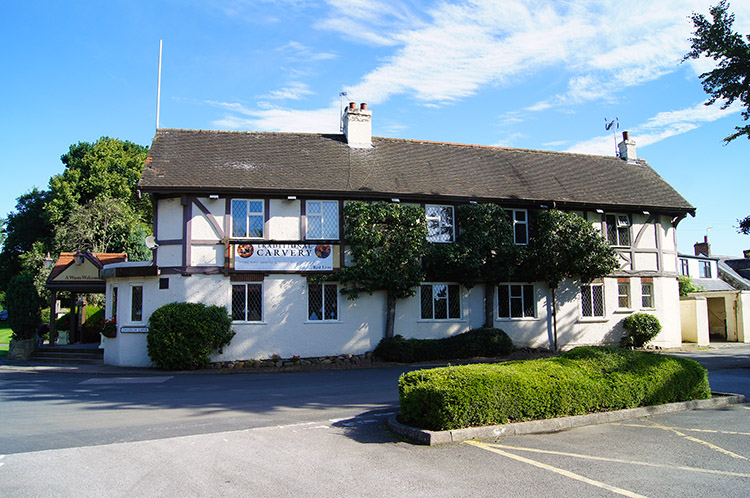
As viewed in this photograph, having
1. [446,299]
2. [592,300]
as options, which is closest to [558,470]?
[446,299]

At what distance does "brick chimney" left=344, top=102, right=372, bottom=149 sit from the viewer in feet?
72.7

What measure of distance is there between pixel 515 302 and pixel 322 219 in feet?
26.8

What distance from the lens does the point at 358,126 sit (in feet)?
73.2

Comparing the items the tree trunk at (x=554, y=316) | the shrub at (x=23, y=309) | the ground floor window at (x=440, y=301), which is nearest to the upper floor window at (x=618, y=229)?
the tree trunk at (x=554, y=316)

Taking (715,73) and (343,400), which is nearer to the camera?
(343,400)

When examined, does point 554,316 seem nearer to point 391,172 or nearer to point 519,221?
point 519,221

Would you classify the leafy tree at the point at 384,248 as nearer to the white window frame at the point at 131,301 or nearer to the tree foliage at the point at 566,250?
the tree foliage at the point at 566,250

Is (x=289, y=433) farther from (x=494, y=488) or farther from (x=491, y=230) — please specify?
(x=491, y=230)

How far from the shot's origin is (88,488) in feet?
19.0

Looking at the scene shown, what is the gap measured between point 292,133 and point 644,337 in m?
16.4

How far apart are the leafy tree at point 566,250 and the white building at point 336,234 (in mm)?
845

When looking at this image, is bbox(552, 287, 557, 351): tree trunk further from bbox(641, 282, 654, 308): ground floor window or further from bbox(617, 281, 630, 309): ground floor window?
bbox(641, 282, 654, 308): ground floor window

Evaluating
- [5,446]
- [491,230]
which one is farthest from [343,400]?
[491,230]

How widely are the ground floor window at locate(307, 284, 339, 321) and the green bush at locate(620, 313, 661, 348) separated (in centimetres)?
1180
